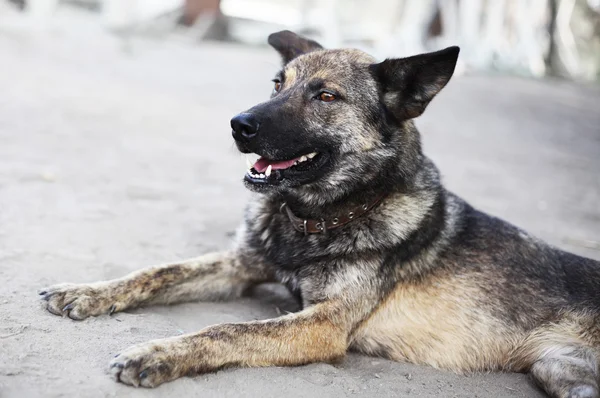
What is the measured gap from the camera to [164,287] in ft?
11.9

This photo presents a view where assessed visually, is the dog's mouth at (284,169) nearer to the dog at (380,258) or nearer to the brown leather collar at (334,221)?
the dog at (380,258)

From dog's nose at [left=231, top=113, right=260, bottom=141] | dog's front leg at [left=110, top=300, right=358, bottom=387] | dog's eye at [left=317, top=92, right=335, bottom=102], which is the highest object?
dog's eye at [left=317, top=92, right=335, bottom=102]

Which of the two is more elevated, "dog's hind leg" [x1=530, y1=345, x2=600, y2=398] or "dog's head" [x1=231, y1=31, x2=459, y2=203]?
"dog's head" [x1=231, y1=31, x2=459, y2=203]

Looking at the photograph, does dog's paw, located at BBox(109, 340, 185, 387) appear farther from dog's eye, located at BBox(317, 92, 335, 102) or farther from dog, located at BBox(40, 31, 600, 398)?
dog's eye, located at BBox(317, 92, 335, 102)

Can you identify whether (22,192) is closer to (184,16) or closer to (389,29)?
(184,16)

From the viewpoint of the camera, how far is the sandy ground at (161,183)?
9.94ft

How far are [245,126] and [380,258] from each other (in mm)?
1065

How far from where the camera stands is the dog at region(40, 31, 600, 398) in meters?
3.35

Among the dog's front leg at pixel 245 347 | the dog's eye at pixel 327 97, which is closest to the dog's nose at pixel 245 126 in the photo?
the dog's eye at pixel 327 97

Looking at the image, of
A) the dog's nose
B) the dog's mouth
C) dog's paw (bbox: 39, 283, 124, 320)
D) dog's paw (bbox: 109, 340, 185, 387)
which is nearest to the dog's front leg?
dog's paw (bbox: 109, 340, 185, 387)

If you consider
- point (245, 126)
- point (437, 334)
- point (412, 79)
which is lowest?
point (437, 334)

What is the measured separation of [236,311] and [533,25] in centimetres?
1869

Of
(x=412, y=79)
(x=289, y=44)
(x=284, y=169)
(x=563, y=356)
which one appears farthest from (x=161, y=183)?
(x=563, y=356)

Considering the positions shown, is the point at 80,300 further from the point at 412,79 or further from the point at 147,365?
the point at 412,79
